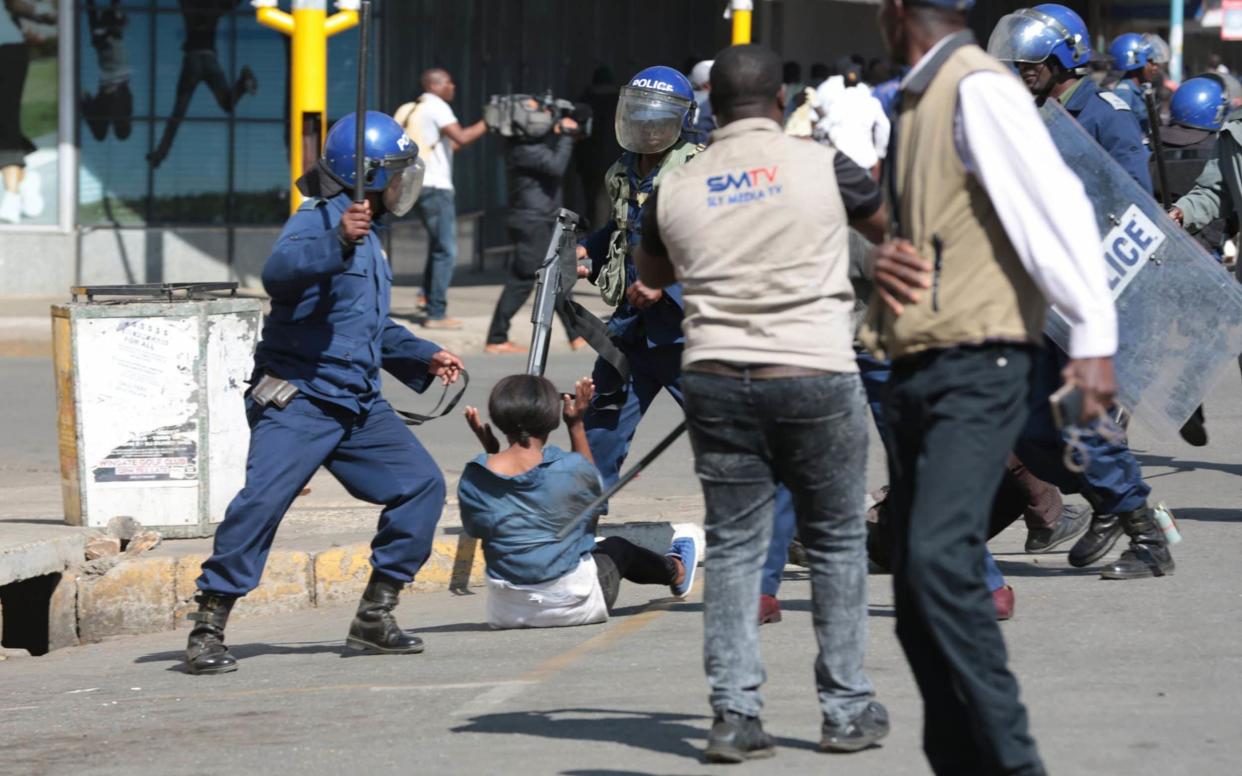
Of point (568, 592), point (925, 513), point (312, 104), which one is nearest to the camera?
point (925, 513)

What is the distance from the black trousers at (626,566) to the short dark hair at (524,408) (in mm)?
560

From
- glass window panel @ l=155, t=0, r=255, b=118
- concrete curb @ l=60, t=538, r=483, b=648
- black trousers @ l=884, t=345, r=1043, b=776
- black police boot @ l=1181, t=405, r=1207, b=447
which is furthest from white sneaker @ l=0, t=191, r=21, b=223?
black trousers @ l=884, t=345, r=1043, b=776

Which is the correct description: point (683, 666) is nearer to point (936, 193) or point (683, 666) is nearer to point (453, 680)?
point (453, 680)

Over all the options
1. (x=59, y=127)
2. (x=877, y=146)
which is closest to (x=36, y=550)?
(x=59, y=127)

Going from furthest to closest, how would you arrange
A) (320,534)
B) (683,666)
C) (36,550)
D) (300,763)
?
(320,534) → (36,550) → (683,666) → (300,763)

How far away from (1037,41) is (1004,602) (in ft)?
6.63

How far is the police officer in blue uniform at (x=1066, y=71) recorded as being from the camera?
7102mm

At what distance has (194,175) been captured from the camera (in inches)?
680

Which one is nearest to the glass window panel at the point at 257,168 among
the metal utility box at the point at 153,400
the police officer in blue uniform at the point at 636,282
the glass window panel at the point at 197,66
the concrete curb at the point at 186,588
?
the glass window panel at the point at 197,66

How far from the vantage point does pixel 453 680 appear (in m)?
6.11

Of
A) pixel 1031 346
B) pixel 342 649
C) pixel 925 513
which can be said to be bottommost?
pixel 342 649

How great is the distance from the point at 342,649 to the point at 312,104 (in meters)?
6.42

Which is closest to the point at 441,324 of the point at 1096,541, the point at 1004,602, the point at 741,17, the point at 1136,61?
the point at 741,17

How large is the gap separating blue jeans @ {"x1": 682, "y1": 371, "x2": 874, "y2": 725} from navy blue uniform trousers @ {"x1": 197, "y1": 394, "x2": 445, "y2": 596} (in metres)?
1.94
